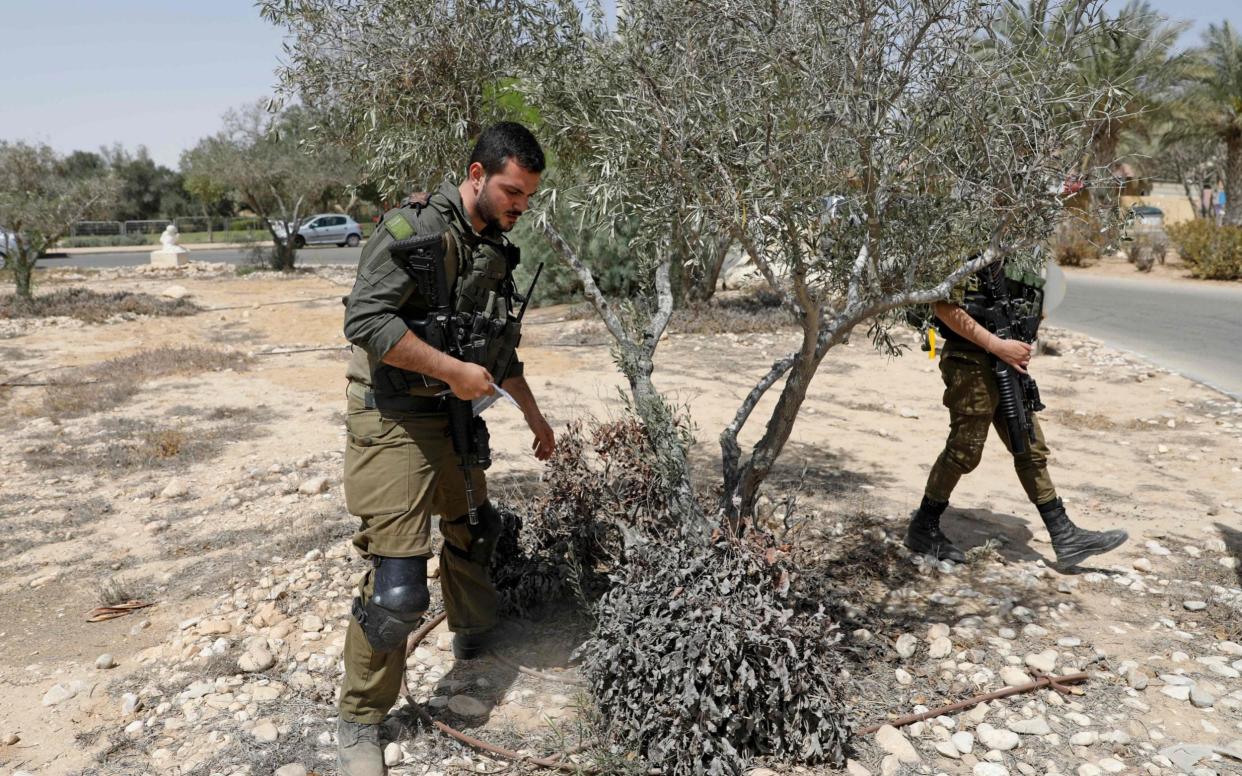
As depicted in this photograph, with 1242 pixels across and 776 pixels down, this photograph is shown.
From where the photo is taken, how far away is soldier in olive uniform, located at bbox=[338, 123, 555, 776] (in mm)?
2709

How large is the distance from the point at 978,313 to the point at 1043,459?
727 mm

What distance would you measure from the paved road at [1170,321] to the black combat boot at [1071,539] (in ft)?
15.3

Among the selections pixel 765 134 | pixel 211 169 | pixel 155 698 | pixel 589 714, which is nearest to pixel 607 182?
pixel 765 134

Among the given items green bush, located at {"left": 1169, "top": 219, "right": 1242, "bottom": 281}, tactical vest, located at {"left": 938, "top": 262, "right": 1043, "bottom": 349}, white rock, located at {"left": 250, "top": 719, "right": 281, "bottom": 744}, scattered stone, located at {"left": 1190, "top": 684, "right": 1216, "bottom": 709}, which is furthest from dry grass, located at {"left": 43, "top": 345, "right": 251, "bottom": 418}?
green bush, located at {"left": 1169, "top": 219, "right": 1242, "bottom": 281}

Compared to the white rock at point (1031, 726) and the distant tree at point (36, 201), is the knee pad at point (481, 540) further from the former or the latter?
the distant tree at point (36, 201)

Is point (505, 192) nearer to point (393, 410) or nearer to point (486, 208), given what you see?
point (486, 208)

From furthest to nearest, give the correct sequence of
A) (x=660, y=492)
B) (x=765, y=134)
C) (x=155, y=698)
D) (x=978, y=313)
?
(x=978, y=313)
(x=660, y=492)
(x=155, y=698)
(x=765, y=134)

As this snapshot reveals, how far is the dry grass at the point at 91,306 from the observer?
14203 mm

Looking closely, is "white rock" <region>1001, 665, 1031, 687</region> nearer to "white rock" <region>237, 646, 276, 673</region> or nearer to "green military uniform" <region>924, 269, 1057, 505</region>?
"green military uniform" <region>924, 269, 1057, 505</region>

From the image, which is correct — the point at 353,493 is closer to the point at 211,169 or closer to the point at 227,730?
the point at 227,730

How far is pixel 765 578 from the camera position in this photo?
2.96m

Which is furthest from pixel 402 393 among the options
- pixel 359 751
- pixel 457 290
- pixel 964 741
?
pixel 964 741

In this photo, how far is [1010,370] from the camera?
157 inches

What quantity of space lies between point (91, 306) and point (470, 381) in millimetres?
14626
